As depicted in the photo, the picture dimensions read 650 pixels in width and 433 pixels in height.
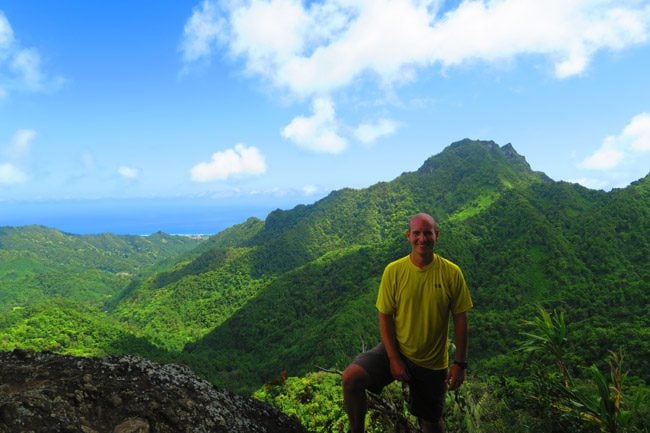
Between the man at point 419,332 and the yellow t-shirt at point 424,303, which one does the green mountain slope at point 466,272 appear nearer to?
the man at point 419,332

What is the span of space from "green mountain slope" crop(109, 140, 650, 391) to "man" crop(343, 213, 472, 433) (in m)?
20.9

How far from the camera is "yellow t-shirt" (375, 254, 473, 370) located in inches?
139

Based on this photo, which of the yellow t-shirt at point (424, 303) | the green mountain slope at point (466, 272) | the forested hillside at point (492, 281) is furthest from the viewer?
the green mountain slope at point (466, 272)

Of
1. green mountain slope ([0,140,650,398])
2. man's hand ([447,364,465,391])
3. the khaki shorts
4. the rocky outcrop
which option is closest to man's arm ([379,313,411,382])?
the khaki shorts

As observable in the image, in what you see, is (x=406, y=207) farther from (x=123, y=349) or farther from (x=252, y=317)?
(x=123, y=349)

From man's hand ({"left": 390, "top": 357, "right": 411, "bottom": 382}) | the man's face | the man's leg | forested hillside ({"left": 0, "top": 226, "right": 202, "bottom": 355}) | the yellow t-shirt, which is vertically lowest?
forested hillside ({"left": 0, "top": 226, "right": 202, "bottom": 355})

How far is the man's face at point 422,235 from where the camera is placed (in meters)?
3.51

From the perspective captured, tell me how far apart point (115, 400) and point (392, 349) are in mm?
2858

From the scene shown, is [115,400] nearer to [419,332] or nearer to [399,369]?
[399,369]

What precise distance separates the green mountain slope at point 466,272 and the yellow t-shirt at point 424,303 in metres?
21.1

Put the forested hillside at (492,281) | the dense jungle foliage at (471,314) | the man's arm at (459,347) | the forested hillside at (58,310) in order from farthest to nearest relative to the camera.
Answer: the forested hillside at (58,310)
the forested hillside at (492,281)
the dense jungle foliage at (471,314)
the man's arm at (459,347)

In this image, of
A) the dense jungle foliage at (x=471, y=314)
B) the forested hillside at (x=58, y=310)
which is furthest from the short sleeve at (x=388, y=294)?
the forested hillside at (x=58, y=310)

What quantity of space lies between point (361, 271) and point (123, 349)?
5080 cm

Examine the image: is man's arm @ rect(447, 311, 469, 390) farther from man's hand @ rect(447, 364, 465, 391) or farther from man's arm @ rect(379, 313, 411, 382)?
man's arm @ rect(379, 313, 411, 382)
